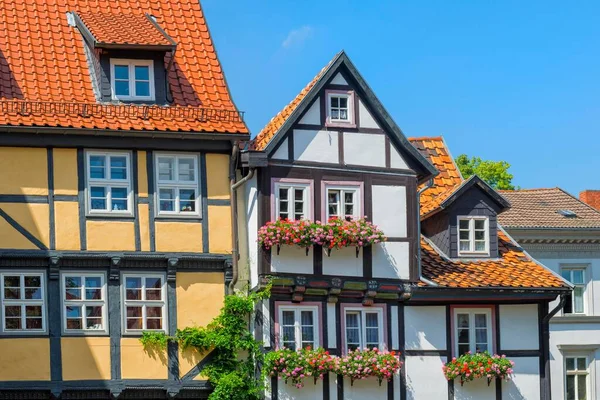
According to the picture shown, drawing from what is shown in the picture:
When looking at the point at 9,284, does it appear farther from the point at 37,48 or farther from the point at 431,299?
the point at 431,299

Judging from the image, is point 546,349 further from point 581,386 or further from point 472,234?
point 581,386

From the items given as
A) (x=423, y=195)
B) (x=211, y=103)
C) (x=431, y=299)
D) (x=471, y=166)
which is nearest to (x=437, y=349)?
(x=431, y=299)

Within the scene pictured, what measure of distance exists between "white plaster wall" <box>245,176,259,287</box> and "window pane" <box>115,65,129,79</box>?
3.45 m

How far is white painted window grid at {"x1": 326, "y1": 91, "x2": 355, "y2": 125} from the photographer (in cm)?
3791

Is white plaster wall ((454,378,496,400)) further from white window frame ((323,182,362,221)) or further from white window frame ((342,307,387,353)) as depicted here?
white window frame ((323,182,362,221))

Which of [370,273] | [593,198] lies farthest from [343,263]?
[593,198]

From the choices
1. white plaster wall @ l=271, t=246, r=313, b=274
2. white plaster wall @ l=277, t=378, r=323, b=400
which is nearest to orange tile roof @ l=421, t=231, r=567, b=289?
white plaster wall @ l=271, t=246, r=313, b=274

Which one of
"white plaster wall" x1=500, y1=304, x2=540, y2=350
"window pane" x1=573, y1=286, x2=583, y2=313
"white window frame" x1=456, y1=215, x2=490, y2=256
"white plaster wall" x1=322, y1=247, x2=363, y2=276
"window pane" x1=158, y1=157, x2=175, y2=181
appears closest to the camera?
"window pane" x1=158, y1=157, x2=175, y2=181

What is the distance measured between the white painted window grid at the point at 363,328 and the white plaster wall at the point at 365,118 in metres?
3.97

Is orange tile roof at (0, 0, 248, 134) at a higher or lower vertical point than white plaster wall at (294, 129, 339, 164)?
higher

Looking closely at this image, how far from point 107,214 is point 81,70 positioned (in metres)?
3.41

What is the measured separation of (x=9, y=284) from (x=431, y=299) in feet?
30.0

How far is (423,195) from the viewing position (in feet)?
136

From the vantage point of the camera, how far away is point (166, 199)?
3656 cm
